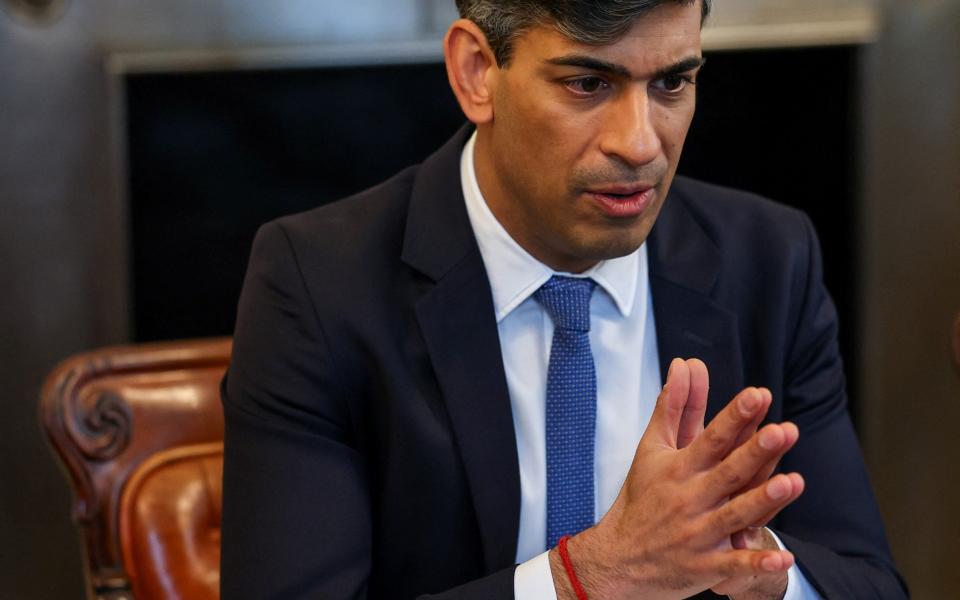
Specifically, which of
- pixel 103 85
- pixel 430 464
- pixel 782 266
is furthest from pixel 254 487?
pixel 103 85

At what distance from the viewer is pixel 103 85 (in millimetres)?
2930

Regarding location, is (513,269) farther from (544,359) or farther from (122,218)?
(122,218)

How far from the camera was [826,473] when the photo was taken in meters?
1.72

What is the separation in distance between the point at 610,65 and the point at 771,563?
0.61m

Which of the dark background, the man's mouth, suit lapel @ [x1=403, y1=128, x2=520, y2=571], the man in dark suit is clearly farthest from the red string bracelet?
the dark background

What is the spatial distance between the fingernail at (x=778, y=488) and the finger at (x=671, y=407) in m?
0.16

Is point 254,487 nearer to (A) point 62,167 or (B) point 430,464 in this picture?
(B) point 430,464

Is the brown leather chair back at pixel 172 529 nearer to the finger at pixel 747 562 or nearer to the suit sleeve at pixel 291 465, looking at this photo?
the suit sleeve at pixel 291 465

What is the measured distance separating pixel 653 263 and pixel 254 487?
0.64m

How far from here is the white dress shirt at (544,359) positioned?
1653 millimetres

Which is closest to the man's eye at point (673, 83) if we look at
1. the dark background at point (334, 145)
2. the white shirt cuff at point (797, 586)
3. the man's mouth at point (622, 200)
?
the man's mouth at point (622, 200)

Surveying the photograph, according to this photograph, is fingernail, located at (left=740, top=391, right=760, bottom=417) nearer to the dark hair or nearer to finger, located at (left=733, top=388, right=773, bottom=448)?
finger, located at (left=733, top=388, right=773, bottom=448)

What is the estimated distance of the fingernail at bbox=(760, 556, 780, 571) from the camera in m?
1.24

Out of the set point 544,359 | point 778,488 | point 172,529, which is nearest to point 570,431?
point 544,359
